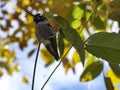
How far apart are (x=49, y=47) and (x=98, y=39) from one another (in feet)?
0.50

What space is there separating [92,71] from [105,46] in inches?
22.1

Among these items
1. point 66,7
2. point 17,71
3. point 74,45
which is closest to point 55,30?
point 74,45

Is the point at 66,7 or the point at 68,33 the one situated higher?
the point at 68,33

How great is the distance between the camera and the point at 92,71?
5.25 feet

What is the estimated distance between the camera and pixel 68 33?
1.02 metres

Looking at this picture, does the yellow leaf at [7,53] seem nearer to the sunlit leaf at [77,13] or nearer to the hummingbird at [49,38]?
the sunlit leaf at [77,13]

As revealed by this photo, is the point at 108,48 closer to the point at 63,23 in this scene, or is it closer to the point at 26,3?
the point at 63,23

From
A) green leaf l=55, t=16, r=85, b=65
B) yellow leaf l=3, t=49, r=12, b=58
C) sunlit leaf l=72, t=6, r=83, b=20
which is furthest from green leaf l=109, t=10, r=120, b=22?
yellow leaf l=3, t=49, r=12, b=58

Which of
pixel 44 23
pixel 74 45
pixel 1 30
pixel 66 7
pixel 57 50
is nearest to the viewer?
pixel 74 45

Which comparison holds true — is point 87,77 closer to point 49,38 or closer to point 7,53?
point 49,38

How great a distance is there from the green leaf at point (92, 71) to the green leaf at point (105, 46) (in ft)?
1.69

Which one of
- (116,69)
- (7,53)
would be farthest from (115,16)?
(7,53)

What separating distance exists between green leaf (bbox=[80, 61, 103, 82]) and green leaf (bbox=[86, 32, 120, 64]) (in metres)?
0.51

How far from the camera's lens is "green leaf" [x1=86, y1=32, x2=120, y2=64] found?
103 centimetres
